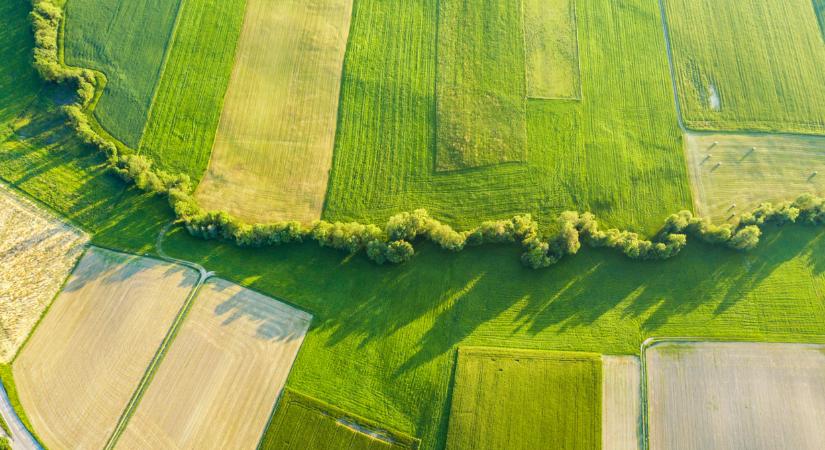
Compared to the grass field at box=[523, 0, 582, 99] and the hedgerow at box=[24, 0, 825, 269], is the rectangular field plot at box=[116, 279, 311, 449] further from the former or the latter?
the grass field at box=[523, 0, 582, 99]

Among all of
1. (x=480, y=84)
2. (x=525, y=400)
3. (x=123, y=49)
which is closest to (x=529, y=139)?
(x=480, y=84)

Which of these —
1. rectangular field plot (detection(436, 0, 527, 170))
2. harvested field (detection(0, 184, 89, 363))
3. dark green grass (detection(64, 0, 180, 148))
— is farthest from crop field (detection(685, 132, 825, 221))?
harvested field (detection(0, 184, 89, 363))

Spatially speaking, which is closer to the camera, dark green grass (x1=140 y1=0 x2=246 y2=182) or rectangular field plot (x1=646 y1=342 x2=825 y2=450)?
rectangular field plot (x1=646 y1=342 x2=825 y2=450)

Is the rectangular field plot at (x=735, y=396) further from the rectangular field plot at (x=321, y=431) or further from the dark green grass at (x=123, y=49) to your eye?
the dark green grass at (x=123, y=49)

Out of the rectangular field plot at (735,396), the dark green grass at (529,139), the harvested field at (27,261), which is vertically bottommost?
the rectangular field plot at (735,396)

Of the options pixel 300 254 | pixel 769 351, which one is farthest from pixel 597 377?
pixel 300 254

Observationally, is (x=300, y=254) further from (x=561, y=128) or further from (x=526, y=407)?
(x=561, y=128)

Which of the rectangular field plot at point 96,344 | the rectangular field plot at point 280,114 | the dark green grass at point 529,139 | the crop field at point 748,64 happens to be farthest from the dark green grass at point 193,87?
the crop field at point 748,64
